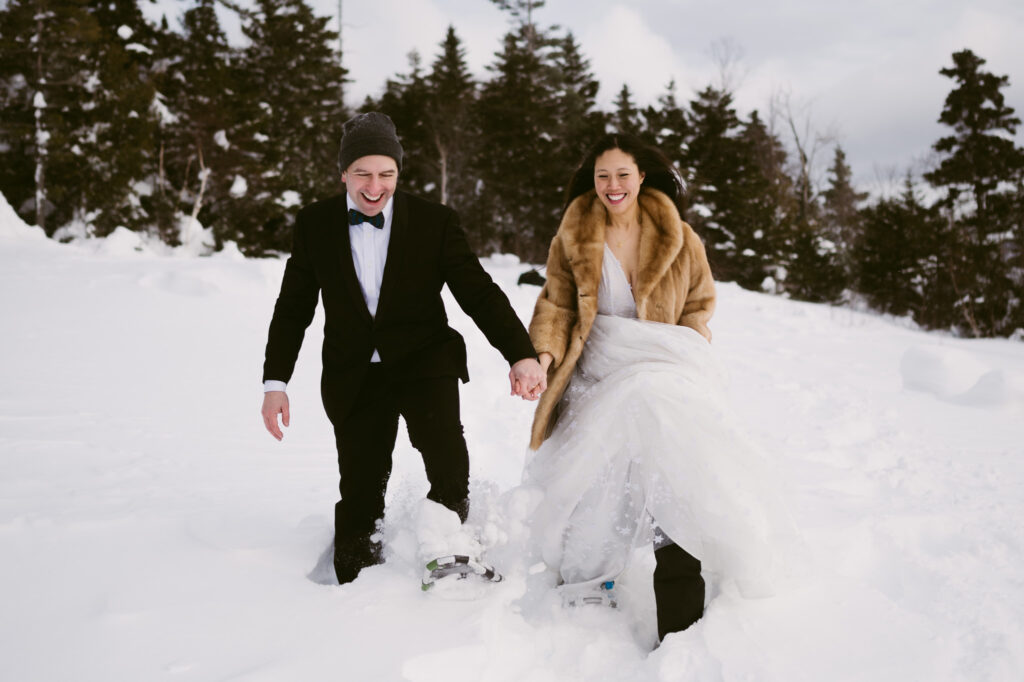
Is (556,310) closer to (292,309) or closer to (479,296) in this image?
(479,296)

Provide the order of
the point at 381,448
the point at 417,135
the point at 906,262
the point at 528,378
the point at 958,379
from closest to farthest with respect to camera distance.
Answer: the point at 528,378, the point at 381,448, the point at 958,379, the point at 906,262, the point at 417,135

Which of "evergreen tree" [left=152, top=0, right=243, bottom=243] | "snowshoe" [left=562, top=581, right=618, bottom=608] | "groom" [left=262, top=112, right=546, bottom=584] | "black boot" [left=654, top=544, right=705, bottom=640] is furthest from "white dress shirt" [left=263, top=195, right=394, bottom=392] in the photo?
"evergreen tree" [left=152, top=0, right=243, bottom=243]

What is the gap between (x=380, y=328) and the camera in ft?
7.75

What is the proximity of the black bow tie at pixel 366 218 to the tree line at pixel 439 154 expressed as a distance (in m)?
19.4

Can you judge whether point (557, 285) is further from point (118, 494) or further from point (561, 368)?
point (118, 494)

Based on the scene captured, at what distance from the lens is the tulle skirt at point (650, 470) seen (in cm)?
205

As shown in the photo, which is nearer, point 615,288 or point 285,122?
point 615,288

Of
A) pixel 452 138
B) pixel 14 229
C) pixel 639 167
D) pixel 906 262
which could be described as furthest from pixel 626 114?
pixel 639 167

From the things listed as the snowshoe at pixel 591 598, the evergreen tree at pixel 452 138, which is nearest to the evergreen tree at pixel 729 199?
the evergreen tree at pixel 452 138

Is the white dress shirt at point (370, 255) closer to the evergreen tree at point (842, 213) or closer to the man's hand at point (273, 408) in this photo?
the man's hand at point (273, 408)

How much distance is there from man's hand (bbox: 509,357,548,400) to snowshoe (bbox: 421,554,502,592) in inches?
23.5

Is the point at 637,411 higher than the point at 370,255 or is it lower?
lower

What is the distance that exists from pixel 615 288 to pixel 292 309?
1.28 meters

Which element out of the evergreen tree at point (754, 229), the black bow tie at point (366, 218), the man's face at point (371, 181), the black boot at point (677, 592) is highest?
the evergreen tree at point (754, 229)
